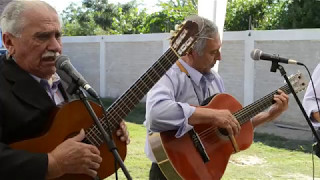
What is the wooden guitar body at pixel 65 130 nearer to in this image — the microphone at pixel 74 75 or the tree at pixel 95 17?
the microphone at pixel 74 75

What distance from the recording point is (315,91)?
3621mm

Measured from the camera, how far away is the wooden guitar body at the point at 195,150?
3.00 meters

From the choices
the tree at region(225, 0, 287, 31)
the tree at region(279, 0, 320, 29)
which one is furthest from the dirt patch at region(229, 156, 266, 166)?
the tree at region(225, 0, 287, 31)

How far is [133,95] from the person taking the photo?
2355 mm

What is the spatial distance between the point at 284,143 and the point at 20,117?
733cm

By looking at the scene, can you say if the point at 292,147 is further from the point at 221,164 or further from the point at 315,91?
the point at 221,164

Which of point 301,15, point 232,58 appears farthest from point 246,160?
point 301,15

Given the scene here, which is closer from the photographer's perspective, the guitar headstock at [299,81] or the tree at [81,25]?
the guitar headstock at [299,81]

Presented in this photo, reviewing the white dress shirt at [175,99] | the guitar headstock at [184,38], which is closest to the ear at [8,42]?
the guitar headstock at [184,38]

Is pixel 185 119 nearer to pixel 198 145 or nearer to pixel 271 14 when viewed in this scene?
pixel 198 145

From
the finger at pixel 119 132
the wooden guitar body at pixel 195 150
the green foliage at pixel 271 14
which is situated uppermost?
the finger at pixel 119 132

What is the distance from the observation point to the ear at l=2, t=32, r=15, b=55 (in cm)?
215

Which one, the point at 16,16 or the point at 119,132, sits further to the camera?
the point at 119,132

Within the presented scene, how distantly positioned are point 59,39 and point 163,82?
102 centimetres
